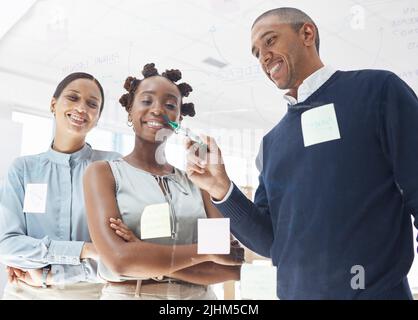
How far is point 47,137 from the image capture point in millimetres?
1589

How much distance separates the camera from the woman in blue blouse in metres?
1.44

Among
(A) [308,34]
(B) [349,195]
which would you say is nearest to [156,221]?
(B) [349,195]

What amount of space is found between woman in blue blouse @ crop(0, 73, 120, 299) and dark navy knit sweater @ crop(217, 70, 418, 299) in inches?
25.3

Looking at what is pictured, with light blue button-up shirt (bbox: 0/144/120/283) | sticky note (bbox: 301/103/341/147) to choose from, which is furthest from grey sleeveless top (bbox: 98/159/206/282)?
sticky note (bbox: 301/103/341/147)

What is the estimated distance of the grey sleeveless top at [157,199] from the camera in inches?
48.6

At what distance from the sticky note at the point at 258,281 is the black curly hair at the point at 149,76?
0.49 meters

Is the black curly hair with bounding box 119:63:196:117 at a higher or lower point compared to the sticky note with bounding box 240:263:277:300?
higher

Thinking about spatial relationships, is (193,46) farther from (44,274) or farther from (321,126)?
(44,274)

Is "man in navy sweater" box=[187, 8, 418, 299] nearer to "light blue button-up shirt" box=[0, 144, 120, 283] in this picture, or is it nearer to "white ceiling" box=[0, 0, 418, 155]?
"white ceiling" box=[0, 0, 418, 155]

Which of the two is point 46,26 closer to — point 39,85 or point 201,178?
point 39,85

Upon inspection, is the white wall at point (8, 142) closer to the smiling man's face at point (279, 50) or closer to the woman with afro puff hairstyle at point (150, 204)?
the woman with afro puff hairstyle at point (150, 204)

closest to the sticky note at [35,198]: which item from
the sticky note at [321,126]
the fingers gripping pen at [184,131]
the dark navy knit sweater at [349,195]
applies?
the fingers gripping pen at [184,131]

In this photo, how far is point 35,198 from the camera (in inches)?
60.6
